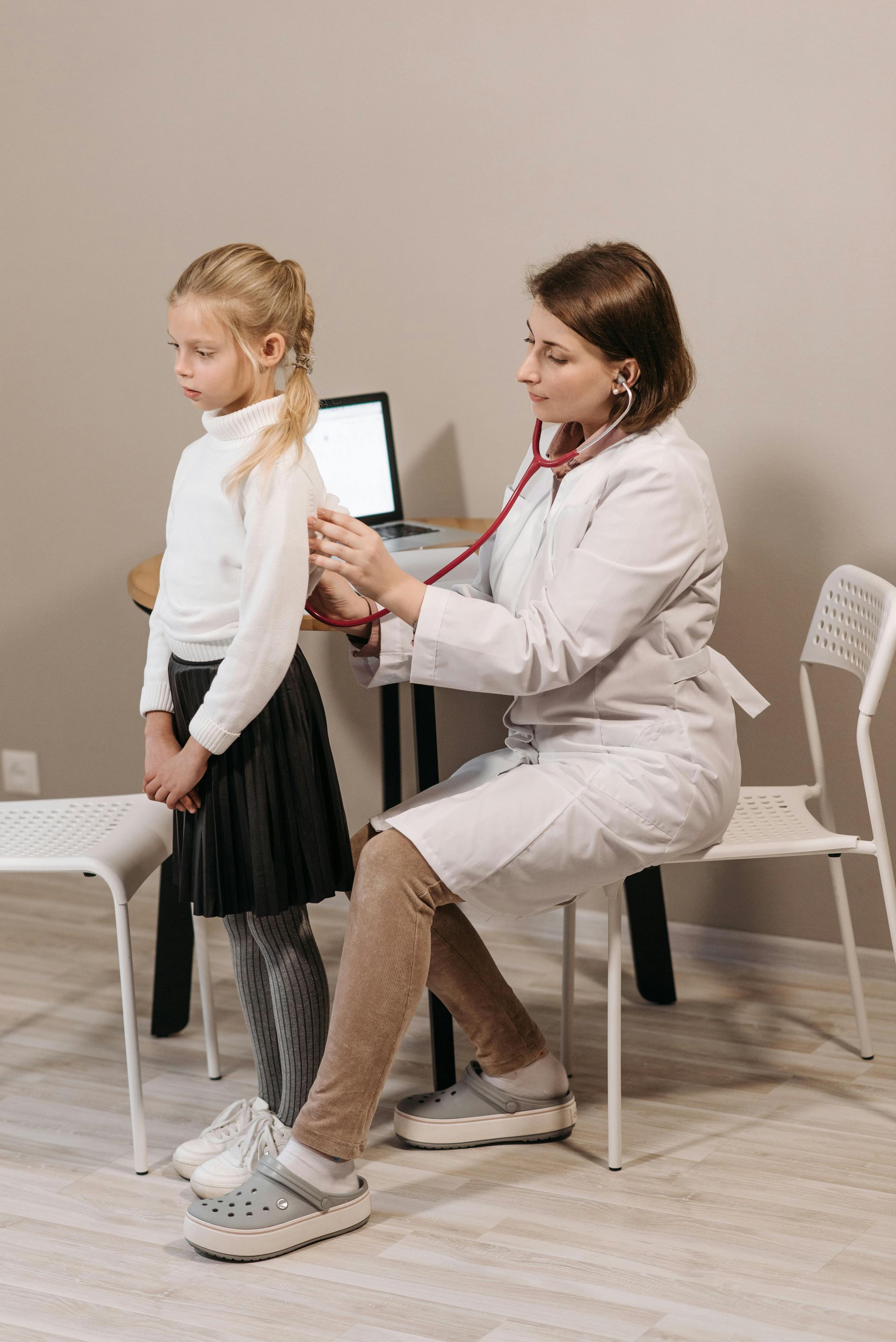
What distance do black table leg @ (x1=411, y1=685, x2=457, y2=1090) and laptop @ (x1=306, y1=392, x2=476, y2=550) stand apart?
47cm

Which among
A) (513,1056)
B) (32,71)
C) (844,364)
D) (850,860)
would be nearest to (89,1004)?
(513,1056)

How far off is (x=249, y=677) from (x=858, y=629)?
93 cm

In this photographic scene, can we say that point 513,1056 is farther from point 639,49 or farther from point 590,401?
point 639,49

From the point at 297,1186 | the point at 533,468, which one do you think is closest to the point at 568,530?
the point at 533,468

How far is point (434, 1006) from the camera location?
2037 mm

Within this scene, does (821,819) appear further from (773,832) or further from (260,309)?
(260,309)

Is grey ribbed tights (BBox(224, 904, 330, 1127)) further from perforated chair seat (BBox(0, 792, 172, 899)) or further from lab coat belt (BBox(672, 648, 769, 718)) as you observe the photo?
lab coat belt (BBox(672, 648, 769, 718))

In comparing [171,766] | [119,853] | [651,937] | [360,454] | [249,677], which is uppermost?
[360,454]

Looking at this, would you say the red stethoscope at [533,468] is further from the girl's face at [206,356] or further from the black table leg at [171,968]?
Result: the black table leg at [171,968]

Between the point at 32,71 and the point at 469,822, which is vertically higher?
the point at 32,71

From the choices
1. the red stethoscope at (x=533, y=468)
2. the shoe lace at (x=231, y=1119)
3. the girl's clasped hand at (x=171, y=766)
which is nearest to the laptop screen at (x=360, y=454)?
the red stethoscope at (x=533, y=468)

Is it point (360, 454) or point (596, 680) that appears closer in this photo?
point (596, 680)

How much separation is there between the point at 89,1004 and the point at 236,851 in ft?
2.89

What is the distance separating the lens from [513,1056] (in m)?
1.95
